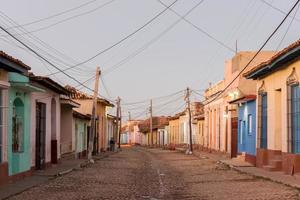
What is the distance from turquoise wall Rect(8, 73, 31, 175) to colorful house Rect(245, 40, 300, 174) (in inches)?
356

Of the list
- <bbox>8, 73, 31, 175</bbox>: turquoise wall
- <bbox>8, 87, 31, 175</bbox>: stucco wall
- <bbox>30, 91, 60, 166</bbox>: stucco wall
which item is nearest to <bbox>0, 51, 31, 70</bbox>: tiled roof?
<bbox>8, 73, 31, 175</bbox>: turquoise wall

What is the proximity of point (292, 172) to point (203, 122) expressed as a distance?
36643 millimetres

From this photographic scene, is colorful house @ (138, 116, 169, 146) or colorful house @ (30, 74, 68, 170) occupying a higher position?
colorful house @ (30, 74, 68, 170)

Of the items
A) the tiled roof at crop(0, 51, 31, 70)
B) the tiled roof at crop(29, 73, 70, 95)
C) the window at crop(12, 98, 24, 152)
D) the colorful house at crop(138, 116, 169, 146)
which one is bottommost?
the colorful house at crop(138, 116, 169, 146)

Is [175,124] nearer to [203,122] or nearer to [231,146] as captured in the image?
[203,122]

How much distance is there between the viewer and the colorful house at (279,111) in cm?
2103

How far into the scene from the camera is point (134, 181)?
2027cm

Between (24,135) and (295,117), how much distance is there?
960cm

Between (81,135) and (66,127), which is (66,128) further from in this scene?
(81,135)

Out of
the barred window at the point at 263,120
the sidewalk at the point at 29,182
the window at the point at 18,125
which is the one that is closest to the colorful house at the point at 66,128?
the sidewalk at the point at 29,182

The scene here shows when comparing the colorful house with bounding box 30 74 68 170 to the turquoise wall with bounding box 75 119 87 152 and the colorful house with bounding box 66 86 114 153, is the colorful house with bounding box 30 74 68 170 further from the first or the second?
the colorful house with bounding box 66 86 114 153

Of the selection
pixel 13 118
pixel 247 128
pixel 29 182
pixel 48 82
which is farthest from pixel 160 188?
pixel 247 128

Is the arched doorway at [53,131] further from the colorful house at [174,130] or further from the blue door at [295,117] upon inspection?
the colorful house at [174,130]

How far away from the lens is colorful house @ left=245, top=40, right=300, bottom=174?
21.0m
